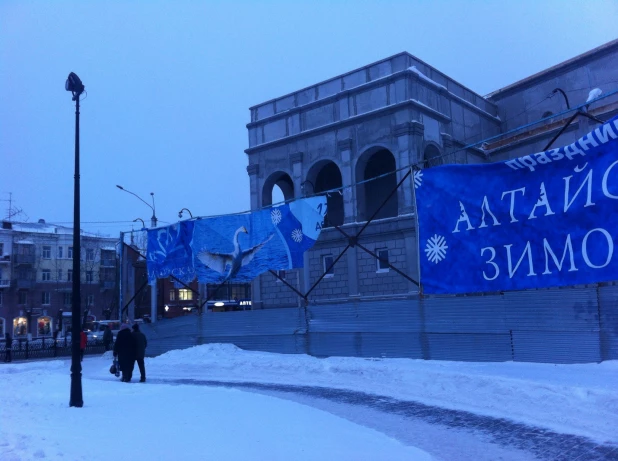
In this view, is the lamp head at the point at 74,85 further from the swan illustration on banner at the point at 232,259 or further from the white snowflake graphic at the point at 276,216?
the swan illustration on banner at the point at 232,259

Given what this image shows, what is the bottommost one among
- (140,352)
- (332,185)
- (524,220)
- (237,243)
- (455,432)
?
(455,432)

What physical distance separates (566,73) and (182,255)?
24.1 metres

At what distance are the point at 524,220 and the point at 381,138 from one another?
16270 millimetres

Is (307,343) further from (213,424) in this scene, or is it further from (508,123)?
(508,123)

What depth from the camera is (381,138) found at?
2869cm

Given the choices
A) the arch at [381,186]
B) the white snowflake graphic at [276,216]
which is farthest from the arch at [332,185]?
the white snowflake graphic at [276,216]

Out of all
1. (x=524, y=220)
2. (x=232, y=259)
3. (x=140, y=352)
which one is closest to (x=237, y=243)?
(x=232, y=259)

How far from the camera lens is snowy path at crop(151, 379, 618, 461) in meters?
7.18

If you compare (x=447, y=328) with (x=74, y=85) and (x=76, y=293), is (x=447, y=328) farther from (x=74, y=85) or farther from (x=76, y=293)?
(x=74, y=85)

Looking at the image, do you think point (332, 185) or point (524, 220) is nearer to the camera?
point (524, 220)

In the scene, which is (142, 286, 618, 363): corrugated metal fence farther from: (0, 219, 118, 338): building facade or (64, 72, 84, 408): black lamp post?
(0, 219, 118, 338): building facade

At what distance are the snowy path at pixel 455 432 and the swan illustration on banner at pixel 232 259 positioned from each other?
8319 mm

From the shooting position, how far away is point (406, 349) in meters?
15.2

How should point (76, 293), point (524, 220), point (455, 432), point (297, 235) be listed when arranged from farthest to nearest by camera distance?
1. point (297, 235)
2. point (524, 220)
3. point (76, 293)
4. point (455, 432)
